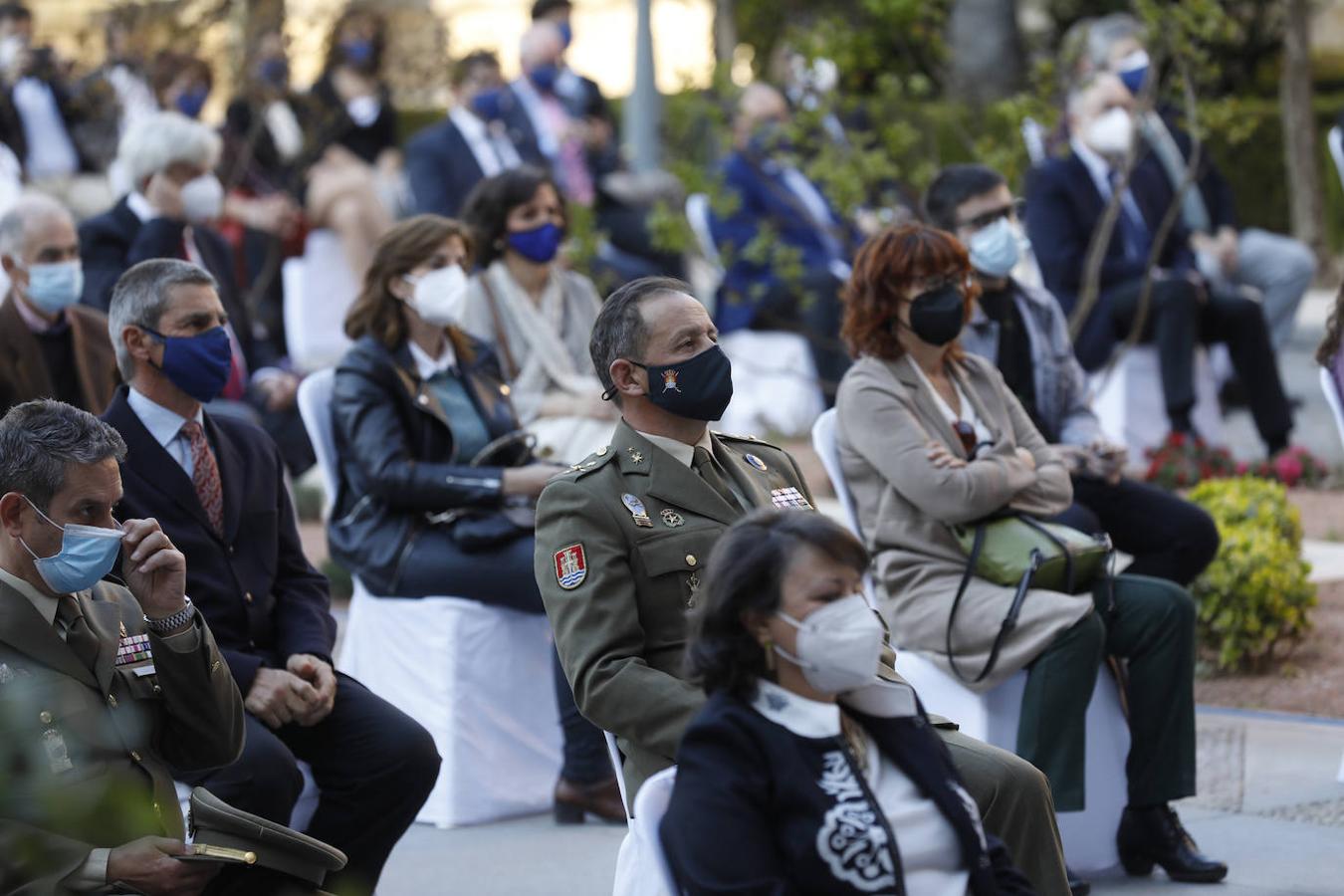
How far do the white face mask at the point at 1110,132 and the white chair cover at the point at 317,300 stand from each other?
4187 millimetres

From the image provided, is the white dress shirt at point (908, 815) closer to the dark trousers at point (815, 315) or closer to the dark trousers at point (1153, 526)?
the dark trousers at point (1153, 526)

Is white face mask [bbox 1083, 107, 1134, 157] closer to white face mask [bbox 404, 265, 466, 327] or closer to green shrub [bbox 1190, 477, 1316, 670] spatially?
green shrub [bbox 1190, 477, 1316, 670]

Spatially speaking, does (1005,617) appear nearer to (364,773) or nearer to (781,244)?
(364,773)

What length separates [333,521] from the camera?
6.01m

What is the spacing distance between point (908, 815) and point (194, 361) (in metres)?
2.30

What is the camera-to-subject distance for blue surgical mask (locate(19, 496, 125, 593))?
12.1 ft

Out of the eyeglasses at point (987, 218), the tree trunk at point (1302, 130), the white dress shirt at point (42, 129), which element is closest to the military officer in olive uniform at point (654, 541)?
the eyeglasses at point (987, 218)

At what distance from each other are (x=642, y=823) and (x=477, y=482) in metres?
2.72

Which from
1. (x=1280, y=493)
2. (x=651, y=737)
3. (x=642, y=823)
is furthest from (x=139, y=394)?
(x=1280, y=493)

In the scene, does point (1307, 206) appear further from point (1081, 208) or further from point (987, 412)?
point (987, 412)

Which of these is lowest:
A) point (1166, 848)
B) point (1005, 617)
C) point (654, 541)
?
point (1166, 848)

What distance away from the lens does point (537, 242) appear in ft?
22.1

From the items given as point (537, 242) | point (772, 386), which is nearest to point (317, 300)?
point (772, 386)

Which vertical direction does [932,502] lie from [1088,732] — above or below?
above
